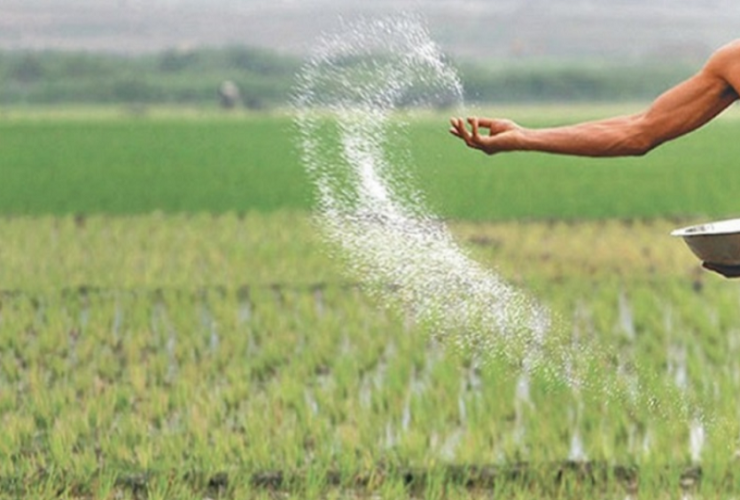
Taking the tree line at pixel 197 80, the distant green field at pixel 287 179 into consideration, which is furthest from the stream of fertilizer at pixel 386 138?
the tree line at pixel 197 80

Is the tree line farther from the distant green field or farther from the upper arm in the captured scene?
the upper arm

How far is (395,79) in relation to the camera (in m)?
2.98

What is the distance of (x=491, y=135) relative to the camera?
2422 mm

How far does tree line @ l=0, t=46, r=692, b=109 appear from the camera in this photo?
2074 inches

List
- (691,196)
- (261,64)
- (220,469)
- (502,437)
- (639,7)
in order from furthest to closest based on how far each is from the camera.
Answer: (639,7) < (261,64) < (691,196) < (502,437) < (220,469)

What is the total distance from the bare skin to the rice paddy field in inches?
61.4

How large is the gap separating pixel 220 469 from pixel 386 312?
2.86 metres

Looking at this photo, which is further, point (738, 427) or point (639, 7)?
point (639, 7)

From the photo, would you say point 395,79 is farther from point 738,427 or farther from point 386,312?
point 386,312

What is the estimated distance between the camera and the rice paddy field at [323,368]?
15.1ft

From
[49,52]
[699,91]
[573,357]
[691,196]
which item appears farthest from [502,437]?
[49,52]

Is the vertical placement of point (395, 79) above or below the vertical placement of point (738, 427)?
above

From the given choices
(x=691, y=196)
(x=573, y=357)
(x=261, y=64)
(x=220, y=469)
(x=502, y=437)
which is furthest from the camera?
(x=261, y=64)

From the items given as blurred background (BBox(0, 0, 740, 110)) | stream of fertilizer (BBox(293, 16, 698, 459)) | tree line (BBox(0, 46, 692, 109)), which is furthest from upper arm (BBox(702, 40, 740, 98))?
tree line (BBox(0, 46, 692, 109))
